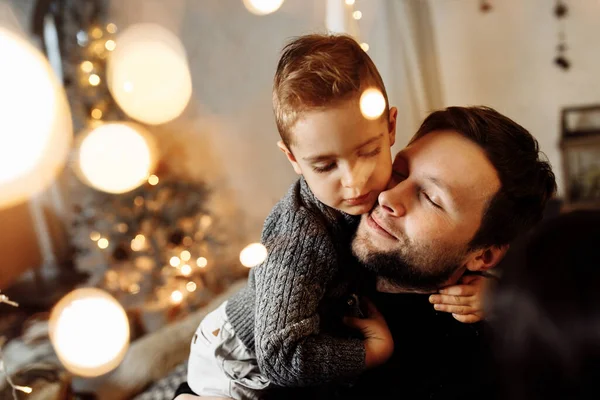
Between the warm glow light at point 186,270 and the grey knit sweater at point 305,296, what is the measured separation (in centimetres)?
98

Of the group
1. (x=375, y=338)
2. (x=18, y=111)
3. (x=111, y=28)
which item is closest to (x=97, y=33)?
(x=111, y=28)

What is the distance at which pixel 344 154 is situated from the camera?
1.94 feet

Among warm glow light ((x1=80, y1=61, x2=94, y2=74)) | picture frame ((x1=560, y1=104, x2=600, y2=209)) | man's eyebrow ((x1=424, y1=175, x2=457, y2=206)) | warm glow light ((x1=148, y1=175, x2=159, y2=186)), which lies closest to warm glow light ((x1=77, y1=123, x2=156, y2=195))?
warm glow light ((x1=148, y1=175, x2=159, y2=186))

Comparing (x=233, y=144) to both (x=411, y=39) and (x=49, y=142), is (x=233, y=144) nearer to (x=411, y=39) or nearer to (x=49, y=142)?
(x=49, y=142)

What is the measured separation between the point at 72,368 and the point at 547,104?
118 centimetres

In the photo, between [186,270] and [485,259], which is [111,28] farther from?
[485,259]

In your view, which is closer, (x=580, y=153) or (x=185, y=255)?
(x=580, y=153)

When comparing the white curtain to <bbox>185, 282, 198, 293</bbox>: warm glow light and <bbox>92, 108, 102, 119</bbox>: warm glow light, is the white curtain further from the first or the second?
<bbox>92, 108, 102, 119</bbox>: warm glow light

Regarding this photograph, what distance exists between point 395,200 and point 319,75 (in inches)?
7.6

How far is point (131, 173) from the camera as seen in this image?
1.38 metres

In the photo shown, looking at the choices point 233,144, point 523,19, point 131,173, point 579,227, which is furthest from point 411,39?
point 233,144

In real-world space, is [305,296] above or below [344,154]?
below

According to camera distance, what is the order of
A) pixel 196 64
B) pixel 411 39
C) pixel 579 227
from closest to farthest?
pixel 579 227 < pixel 411 39 < pixel 196 64

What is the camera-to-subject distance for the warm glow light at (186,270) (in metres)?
1.57
